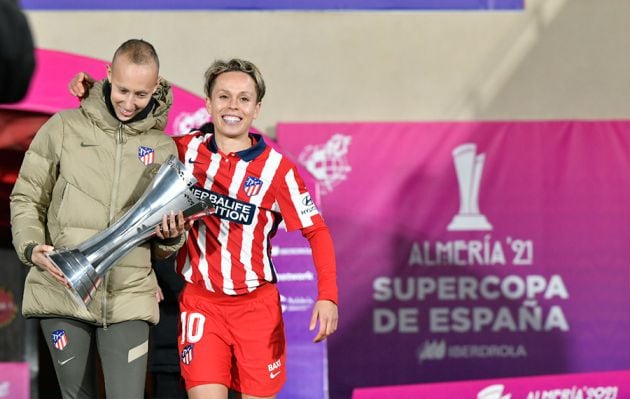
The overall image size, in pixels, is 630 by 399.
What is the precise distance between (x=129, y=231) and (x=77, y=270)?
188mm

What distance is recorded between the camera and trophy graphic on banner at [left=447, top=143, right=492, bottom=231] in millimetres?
6895

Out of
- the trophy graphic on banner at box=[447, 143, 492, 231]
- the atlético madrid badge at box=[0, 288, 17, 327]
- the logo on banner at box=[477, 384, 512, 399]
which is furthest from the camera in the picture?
the trophy graphic on banner at box=[447, 143, 492, 231]

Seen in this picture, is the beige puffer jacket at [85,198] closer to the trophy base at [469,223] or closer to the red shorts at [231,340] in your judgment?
the red shorts at [231,340]

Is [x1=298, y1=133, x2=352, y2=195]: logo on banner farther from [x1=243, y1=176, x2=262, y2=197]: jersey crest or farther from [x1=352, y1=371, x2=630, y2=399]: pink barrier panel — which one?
[x1=243, y1=176, x2=262, y2=197]: jersey crest

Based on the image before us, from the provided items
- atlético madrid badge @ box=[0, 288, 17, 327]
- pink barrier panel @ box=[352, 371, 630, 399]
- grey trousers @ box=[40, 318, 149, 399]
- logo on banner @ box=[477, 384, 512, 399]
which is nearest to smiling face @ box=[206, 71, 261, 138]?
grey trousers @ box=[40, 318, 149, 399]

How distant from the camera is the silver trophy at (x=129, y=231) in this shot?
2.90 m

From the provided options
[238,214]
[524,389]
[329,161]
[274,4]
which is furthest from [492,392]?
[274,4]

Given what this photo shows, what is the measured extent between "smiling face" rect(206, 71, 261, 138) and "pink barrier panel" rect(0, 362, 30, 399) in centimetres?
137

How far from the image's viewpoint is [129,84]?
3.07 metres

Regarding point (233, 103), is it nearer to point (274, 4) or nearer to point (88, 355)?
point (88, 355)

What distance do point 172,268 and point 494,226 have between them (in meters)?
2.99

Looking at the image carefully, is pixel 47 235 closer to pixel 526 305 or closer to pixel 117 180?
pixel 117 180

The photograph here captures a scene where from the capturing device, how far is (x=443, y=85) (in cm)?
707

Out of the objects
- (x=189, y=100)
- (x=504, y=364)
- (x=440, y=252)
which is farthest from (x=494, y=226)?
(x=189, y=100)
